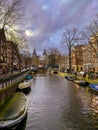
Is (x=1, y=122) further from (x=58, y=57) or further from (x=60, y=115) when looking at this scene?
(x=58, y=57)

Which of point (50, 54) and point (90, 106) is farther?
point (50, 54)

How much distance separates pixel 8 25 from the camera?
34.8m

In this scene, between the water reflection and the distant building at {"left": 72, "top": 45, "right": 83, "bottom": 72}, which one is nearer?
the water reflection

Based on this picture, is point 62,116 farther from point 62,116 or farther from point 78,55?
point 78,55

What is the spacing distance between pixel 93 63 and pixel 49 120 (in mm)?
74089

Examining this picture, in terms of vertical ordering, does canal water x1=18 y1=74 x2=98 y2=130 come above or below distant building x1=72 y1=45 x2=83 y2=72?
below

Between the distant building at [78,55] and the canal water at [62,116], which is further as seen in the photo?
the distant building at [78,55]

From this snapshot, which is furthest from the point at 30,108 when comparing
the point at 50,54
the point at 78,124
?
the point at 50,54

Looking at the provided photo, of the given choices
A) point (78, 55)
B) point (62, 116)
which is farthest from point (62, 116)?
point (78, 55)

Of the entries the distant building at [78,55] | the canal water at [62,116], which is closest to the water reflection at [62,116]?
the canal water at [62,116]

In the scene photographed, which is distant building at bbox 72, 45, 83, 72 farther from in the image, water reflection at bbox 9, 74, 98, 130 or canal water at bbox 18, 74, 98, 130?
canal water at bbox 18, 74, 98, 130

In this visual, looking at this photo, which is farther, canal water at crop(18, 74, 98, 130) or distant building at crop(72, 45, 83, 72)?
distant building at crop(72, 45, 83, 72)

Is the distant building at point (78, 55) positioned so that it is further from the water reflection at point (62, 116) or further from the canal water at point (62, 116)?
the canal water at point (62, 116)

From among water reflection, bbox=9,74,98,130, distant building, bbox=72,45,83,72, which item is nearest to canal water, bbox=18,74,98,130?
water reflection, bbox=9,74,98,130
